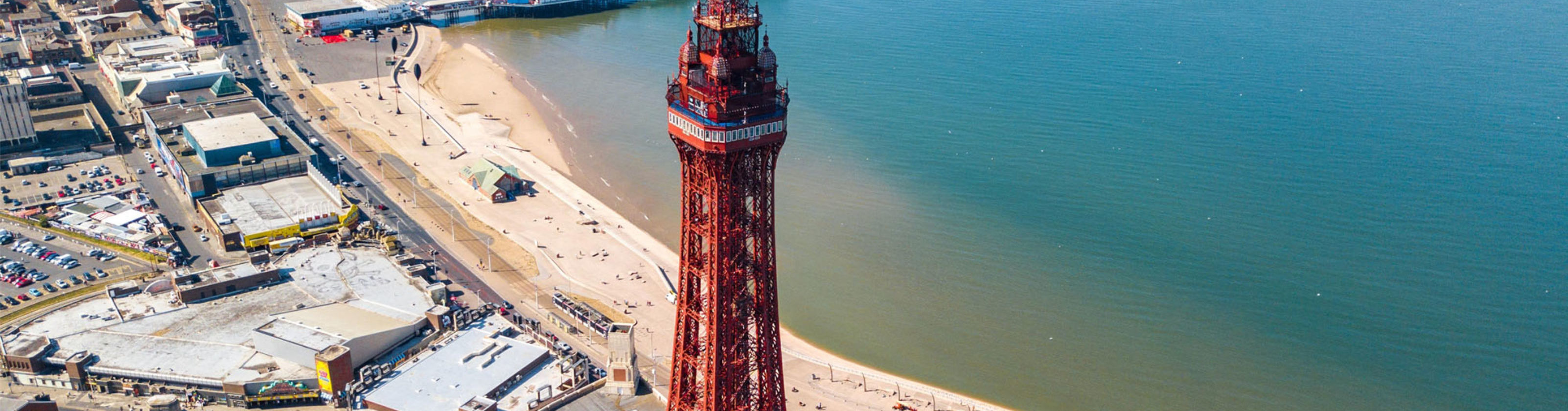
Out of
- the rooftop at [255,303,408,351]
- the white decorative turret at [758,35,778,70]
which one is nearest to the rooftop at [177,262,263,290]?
the rooftop at [255,303,408,351]

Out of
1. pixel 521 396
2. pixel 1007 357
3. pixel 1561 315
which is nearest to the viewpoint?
pixel 521 396

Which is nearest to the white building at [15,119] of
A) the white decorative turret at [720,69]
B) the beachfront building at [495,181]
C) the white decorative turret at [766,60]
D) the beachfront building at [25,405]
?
the beachfront building at [495,181]

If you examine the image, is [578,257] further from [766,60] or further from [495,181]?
[766,60]

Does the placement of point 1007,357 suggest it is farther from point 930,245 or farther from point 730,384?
point 730,384

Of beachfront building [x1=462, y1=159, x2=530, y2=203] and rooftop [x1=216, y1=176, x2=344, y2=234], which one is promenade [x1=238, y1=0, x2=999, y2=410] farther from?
rooftop [x1=216, y1=176, x2=344, y2=234]

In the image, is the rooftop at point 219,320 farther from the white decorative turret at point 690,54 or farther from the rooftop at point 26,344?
the white decorative turret at point 690,54

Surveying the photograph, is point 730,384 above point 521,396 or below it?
above

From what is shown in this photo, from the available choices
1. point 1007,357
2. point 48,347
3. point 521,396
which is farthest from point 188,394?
point 1007,357
